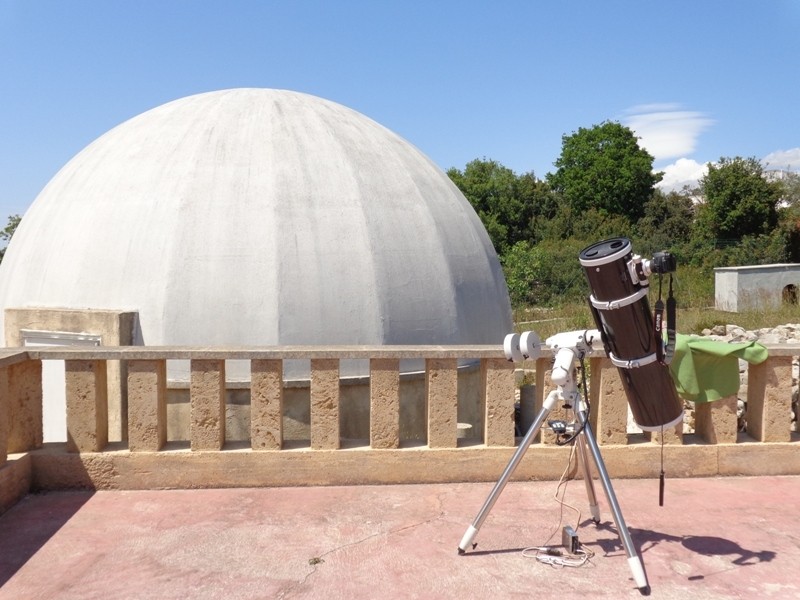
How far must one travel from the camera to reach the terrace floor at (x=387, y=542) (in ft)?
10.6

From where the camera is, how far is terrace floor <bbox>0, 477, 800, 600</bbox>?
127 inches

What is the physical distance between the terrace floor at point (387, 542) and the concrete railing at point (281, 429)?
0.12 metres

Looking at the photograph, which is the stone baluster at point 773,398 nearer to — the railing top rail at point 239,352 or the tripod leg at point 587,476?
the railing top rail at point 239,352

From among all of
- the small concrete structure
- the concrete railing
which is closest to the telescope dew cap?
the concrete railing

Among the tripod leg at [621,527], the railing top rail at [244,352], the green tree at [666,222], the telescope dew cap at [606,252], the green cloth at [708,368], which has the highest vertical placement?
the green tree at [666,222]

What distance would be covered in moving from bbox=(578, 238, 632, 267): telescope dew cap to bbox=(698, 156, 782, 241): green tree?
34.2 meters

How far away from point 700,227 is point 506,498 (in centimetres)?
3560

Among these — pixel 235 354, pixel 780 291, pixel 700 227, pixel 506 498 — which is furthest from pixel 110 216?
pixel 700 227

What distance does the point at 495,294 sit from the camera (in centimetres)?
802

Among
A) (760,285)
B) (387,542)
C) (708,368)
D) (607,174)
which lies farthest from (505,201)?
(387,542)

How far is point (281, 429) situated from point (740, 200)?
34.5 m

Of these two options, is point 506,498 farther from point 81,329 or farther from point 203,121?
point 203,121

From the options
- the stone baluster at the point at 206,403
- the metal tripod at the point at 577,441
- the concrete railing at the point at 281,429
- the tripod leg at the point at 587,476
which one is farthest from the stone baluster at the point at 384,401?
the tripod leg at the point at 587,476

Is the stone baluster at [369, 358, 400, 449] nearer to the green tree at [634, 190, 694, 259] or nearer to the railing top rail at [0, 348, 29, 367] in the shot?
the railing top rail at [0, 348, 29, 367]
